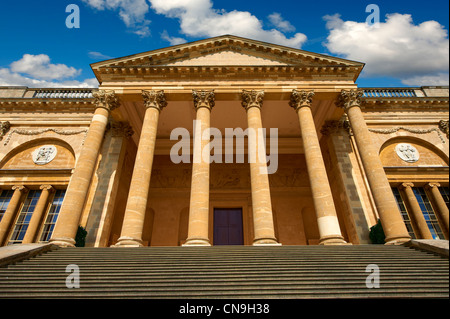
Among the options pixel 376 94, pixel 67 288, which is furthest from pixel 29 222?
pixel 376 94

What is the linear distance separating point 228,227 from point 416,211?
39.3ft

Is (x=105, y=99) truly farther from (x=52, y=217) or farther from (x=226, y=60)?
(x=52, y=217)

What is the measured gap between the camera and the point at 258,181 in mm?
12039

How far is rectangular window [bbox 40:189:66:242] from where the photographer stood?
1491 cm

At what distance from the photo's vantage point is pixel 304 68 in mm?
15086

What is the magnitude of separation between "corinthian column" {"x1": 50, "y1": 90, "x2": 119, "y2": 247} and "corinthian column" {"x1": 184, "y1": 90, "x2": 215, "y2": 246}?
4.89 meters

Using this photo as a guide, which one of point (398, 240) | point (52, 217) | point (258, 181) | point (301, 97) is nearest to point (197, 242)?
point (258, 181)

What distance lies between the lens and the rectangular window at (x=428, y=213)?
15.1m

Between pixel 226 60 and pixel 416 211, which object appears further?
pixel 226 60

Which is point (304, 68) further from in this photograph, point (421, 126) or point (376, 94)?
point (421, 126)

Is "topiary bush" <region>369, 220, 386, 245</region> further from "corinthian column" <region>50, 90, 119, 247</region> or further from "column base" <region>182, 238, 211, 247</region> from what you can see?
"corinthian column" <region>50, 90, 119, 247</region>

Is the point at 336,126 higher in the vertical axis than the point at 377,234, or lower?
higher

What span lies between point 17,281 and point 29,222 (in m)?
10.8

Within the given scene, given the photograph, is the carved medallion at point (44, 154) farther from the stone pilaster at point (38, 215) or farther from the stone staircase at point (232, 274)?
the stone staircase at point (232, 274)
